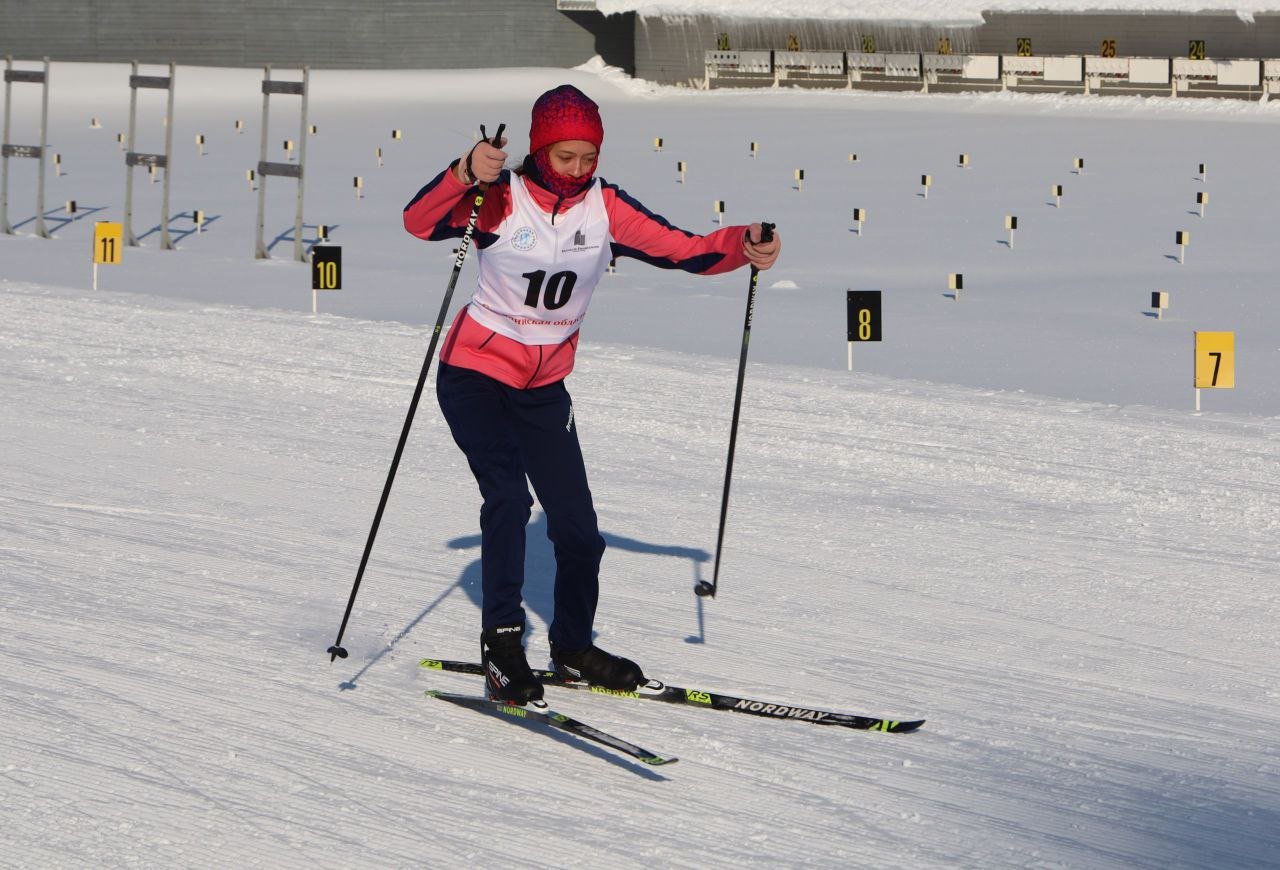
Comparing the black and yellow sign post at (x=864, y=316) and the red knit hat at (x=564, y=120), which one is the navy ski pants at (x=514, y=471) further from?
the black and yellow sign post at (x=864, y=316)

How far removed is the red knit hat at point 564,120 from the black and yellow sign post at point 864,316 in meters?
6.83

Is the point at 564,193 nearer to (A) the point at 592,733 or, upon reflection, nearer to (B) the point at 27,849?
(A) the point at 592,733

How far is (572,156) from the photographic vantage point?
468 centimetres

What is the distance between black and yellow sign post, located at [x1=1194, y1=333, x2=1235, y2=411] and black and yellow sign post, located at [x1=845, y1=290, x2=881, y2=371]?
7.56 ft

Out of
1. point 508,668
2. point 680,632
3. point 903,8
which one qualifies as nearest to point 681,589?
point 680,632

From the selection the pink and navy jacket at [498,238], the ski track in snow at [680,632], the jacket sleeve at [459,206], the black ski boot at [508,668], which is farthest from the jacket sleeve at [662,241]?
the ski track in snow at [680,632]

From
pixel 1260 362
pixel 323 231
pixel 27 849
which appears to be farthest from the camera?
pixel 323 231

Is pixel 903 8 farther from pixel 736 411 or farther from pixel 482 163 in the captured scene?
pixel 482 163

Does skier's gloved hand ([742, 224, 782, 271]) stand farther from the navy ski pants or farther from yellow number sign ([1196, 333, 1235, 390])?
yellow number sign ([1196, 333, 1235, 390])

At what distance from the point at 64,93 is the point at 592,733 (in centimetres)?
4012

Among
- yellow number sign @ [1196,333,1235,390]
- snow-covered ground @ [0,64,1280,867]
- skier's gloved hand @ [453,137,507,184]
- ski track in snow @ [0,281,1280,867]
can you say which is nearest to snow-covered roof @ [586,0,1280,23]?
snow-covered ground @ [0,64,1280,867]

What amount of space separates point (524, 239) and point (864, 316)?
7.02m

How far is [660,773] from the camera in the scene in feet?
14.5

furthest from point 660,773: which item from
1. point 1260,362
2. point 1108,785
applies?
point 1260,362
